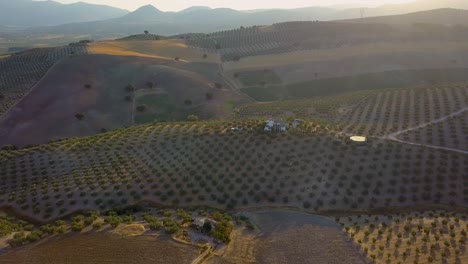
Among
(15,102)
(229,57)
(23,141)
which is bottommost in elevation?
(23,141)

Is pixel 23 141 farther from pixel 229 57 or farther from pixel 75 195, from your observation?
pixel 229 57

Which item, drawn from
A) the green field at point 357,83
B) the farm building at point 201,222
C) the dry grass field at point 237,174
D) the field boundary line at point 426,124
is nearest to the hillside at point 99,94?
the green field at point 357,83

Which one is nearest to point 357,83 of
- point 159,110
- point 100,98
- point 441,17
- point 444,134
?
point 159,110

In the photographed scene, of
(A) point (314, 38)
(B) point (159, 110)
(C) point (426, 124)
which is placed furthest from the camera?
(A) point (314, 38)

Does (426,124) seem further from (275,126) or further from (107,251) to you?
(107,251)

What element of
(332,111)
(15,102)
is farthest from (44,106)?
(332,111)

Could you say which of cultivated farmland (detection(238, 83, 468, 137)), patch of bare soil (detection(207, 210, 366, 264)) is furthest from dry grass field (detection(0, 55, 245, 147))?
patch of bare soil (detection(207, 210, 366, 264))

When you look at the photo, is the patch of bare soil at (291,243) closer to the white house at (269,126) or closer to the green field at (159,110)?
the white house at (269,126)
